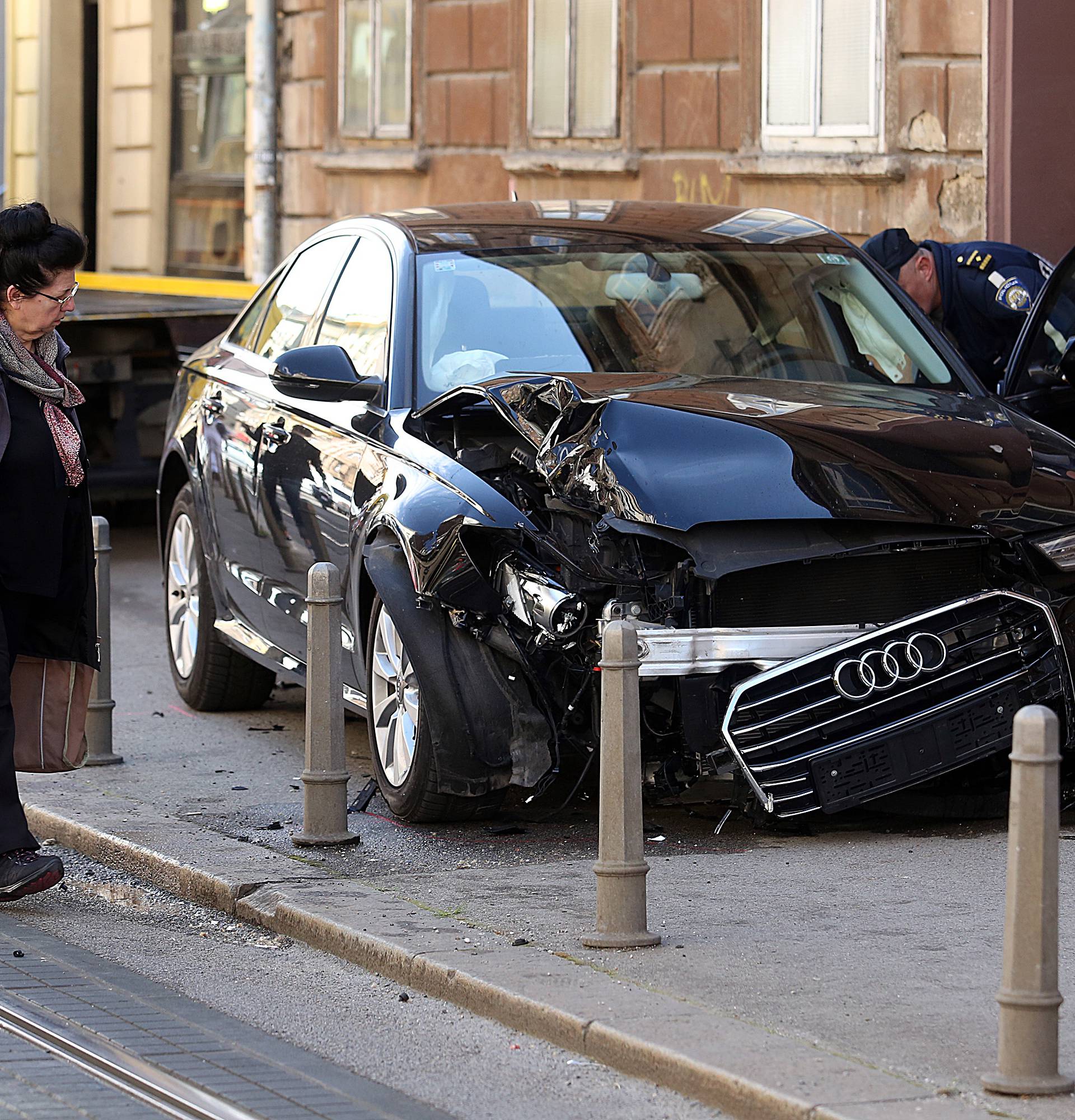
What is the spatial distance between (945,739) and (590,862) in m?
1.04

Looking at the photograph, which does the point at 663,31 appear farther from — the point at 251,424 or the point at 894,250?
the point at 251,424

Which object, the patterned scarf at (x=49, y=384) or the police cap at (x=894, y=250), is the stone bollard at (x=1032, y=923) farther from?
the police cap at (x=894, y=250)

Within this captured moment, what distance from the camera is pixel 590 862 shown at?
21.3 feet

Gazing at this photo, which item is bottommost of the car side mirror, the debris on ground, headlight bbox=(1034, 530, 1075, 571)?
the debris on ground

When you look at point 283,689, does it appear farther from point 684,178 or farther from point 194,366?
point 684,178

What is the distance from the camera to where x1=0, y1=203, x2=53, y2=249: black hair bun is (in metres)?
6.45

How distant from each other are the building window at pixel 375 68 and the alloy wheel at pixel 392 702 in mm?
11696

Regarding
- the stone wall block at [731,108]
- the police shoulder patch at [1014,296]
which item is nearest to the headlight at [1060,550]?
the police shoulder patch at [1014,296]

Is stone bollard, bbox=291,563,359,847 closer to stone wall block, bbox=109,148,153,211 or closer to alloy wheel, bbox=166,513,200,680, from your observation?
alloy wheel, bbox=166,513,200,680

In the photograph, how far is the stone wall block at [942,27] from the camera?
42.2 feet

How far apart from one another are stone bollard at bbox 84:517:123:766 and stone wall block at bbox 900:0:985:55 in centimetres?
669

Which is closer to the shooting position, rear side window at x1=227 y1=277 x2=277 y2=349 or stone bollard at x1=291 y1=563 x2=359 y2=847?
stone bollard at x1=291 y1=563 x2=359 y2=847

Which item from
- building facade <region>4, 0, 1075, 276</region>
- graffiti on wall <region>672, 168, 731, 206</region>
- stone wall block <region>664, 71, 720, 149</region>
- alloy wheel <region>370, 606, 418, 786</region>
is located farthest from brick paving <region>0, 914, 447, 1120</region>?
stone wall block <region>664, 71, 720, 149</region>

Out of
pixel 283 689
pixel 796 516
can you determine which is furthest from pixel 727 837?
pixel 283 689
